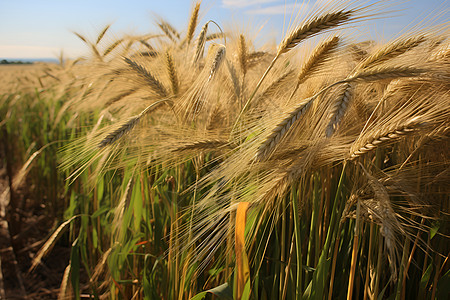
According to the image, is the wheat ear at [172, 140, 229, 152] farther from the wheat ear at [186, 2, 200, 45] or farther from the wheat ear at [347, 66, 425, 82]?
the wheat ear at [186, 2, 200, 45]

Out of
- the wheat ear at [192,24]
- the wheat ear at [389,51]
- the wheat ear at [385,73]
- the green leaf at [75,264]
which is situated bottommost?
the green leaf at [75,264]

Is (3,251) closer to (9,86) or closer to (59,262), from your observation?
(59,262)

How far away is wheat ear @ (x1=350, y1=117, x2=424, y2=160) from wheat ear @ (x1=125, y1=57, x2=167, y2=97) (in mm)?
774

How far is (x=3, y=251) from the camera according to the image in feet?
8.67

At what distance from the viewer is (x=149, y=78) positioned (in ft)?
4.58

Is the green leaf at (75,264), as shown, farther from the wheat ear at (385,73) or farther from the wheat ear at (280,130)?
the wheat ear at (385,73)

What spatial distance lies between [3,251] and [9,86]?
486 centimetres

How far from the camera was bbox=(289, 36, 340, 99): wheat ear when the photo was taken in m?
1.10

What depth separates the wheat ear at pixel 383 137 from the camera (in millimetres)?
856

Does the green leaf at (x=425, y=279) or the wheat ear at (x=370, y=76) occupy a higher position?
the wheat ear at (x=370, y=76)

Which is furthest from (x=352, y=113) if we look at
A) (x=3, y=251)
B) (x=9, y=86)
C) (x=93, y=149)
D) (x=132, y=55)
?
(x=9, y=86)

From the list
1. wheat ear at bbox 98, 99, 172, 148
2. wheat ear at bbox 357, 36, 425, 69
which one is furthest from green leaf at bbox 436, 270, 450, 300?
wheat ear at bbox 98, 99, 172, 148

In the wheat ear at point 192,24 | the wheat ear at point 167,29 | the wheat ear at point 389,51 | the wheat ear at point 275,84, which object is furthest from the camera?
the wheat ear at point 167,29

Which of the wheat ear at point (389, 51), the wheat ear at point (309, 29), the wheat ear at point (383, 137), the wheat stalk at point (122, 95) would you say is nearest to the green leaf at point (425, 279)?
the wheat ear at point (383, 137)
